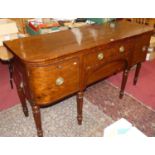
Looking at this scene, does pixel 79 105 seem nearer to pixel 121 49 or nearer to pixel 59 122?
pixel 59 122

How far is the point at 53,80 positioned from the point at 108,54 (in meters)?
0.53

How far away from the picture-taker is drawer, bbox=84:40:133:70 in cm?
149

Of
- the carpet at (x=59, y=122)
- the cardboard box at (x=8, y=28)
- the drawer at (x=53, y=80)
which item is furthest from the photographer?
the cardboard box at (x=8, y=28)

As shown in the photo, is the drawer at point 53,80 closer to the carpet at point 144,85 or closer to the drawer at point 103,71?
the drawer at point 103,71

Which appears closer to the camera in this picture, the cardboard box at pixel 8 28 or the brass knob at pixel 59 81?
the brass knob at pixel 59 81

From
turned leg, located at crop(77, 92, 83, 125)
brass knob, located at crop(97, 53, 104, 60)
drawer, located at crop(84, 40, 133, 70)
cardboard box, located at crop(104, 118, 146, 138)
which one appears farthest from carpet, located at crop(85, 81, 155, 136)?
brass knob, located at crop(97, 53, 104, 60)

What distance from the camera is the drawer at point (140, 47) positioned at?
6.11 ft

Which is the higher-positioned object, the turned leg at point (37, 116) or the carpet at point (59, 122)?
the turned leg at point (37, 116)

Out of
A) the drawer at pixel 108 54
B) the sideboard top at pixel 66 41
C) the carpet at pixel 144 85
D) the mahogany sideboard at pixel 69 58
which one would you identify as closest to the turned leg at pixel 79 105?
the mahogany sideboard at pixel 69 58

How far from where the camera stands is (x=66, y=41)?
1.55 m

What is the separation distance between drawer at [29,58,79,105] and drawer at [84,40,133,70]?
4.9 inches

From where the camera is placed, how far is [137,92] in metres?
2.34

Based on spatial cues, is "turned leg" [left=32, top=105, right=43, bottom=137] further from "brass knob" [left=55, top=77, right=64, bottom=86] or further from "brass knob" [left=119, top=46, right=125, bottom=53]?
"brass knob" [left=119, top=46, right=125, bottom=53]
